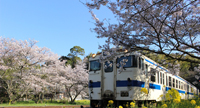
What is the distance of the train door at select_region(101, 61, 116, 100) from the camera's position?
8031 mm

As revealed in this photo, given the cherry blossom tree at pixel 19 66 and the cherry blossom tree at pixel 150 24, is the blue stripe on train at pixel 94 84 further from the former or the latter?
the cherry blossom tree at pixel 19 66

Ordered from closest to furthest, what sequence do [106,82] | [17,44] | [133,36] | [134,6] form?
1. [134,6]
2. [133,36]
3. [106,82]
4. [17,44]

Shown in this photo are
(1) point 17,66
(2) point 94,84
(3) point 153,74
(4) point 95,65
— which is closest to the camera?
(3) point 153,74

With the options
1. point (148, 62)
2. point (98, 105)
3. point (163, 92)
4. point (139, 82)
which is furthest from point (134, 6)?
point (163, 92)

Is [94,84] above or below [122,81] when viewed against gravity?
below

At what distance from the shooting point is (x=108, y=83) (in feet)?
27.2

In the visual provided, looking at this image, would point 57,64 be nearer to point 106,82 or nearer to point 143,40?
point 106,82

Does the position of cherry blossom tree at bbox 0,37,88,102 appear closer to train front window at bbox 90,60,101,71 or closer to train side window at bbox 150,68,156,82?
train front window at bbox 90,60,101,71

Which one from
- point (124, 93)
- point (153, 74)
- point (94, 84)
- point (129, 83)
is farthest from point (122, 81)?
point (153, 74)

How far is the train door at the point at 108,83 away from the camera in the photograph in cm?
803

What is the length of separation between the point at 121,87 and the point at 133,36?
2.77 meters

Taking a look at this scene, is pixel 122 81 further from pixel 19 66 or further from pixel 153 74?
pixel 19 66

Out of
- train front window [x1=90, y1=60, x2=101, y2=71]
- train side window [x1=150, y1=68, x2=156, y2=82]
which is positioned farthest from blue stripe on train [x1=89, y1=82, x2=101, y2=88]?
train side window [x1=150, y1=68, x2=156, y2=82]

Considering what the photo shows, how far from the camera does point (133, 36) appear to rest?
5.88m
